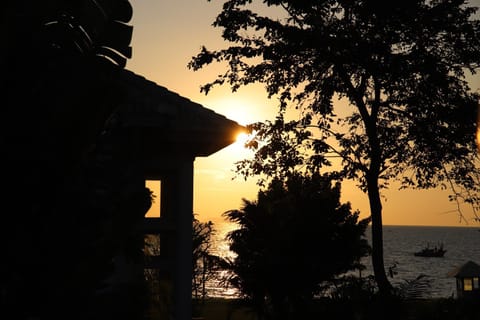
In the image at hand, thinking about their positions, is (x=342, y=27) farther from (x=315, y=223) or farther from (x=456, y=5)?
(x=315, y=223)

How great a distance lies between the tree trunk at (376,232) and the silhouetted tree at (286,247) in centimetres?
617

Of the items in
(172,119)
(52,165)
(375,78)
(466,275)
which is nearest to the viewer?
(52,165)

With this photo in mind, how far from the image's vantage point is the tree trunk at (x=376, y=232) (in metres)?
20.5

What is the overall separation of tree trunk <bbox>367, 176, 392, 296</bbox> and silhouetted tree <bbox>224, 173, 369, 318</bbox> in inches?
243

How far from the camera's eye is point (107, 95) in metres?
2.47

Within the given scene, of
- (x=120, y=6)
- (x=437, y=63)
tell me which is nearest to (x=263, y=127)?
(x=437, y=63)

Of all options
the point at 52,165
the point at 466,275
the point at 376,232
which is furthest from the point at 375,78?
the point at 466,275

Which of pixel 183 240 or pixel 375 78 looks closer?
pixel 183 240

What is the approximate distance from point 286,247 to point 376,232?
873 cm

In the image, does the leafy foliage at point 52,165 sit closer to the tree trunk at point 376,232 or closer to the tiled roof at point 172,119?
the tiled roof at point 172,119

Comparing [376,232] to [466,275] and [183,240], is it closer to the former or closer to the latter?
[183,240]

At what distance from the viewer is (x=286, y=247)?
29.6 meters

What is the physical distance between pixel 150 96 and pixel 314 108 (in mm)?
14708

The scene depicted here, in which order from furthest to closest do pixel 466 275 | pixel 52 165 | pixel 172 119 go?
pixel 466 275 < pixel 172 119 < pixel 52 165
